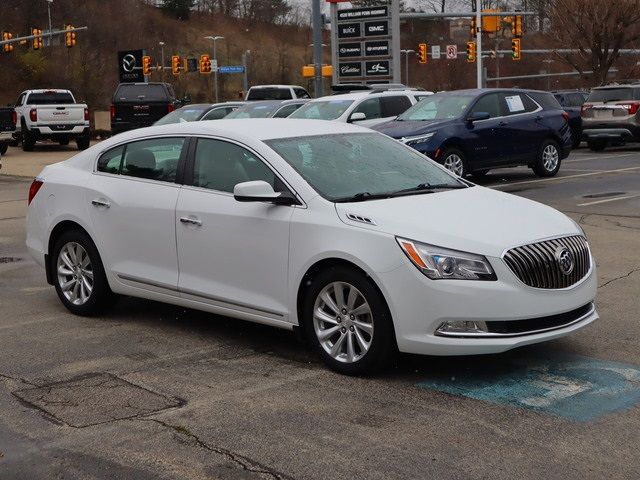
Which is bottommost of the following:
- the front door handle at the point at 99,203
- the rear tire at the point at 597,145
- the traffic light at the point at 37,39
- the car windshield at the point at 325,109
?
the rear tire at the point at 597,145

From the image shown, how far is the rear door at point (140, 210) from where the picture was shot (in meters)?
6.96

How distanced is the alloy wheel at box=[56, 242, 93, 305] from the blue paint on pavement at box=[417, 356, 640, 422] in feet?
10.0

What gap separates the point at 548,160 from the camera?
60.8 feet

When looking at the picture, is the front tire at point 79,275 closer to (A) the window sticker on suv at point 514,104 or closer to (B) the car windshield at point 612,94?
(A) the window sticker on suv at point 514,104

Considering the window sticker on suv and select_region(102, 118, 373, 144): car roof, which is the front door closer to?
select_region(102, 118, 373, 144): car roof

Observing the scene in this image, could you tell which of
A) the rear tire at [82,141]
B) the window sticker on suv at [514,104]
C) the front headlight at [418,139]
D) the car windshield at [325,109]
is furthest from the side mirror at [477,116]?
the rear tire at [82,141]

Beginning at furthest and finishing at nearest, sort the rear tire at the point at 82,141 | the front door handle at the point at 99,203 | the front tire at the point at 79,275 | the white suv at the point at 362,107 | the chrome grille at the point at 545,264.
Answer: the rear tire at the point at 82,141 < the white suv at the point at 362,107 < the front tire at the point at 79,275 < the front door handle at the point at 99,203 < the chrome grille at the point at 545,264

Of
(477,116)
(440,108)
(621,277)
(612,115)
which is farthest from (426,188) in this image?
(612,115)

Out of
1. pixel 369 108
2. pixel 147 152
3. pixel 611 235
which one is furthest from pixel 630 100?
pixel 147 152

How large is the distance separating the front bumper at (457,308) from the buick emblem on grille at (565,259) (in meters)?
0.29

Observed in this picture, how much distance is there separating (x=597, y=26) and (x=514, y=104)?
26786mm

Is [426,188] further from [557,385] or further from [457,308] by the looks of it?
[557,385]

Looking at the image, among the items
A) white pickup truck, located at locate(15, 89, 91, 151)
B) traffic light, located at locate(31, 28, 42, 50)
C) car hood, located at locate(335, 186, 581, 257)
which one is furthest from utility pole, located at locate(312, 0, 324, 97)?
car hood, located at locate(335, 186, 581, 257)

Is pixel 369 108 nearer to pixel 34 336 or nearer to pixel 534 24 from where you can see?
pixel 34 336
